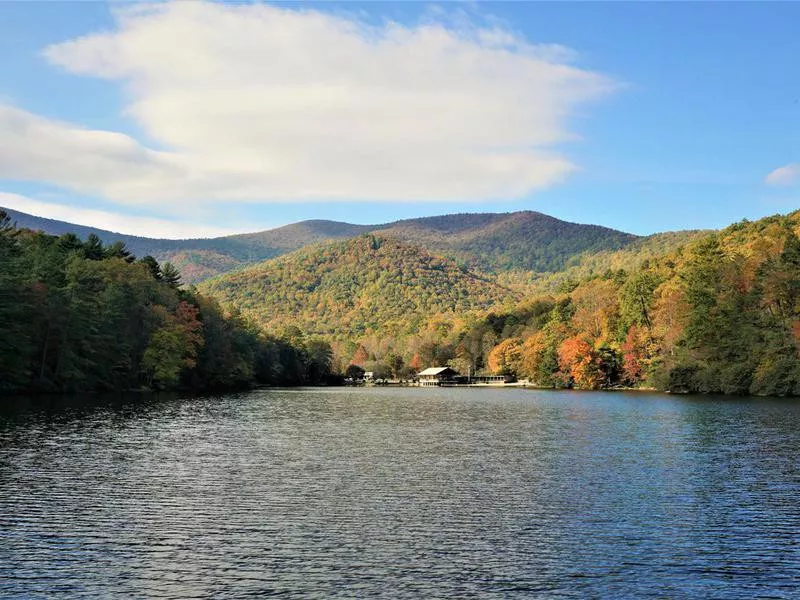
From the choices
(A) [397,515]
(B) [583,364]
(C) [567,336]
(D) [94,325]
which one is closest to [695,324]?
(B) [583,364]

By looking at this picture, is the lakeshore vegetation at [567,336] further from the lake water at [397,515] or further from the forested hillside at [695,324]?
the lake water at [397,515]

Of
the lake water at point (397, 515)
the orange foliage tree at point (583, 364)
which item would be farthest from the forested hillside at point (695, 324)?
the lake water at point (397, 515)

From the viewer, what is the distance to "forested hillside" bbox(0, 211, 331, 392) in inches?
3223

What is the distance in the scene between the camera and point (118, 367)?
349 feet

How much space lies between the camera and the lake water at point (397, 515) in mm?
17922

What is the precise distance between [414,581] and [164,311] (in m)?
105

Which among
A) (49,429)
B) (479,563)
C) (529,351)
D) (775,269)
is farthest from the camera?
(529,351)

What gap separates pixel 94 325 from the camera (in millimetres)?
94062

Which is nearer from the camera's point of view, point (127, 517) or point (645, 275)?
point (127, 517)

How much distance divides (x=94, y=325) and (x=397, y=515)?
79.3 meters

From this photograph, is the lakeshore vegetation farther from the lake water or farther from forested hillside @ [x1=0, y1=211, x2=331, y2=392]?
the lake water

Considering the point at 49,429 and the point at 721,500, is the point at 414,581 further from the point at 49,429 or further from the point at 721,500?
the point at 49,429

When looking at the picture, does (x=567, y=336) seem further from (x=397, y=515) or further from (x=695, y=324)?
(x=397, y=515)

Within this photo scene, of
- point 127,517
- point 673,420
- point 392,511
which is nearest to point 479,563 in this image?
point 392,511
